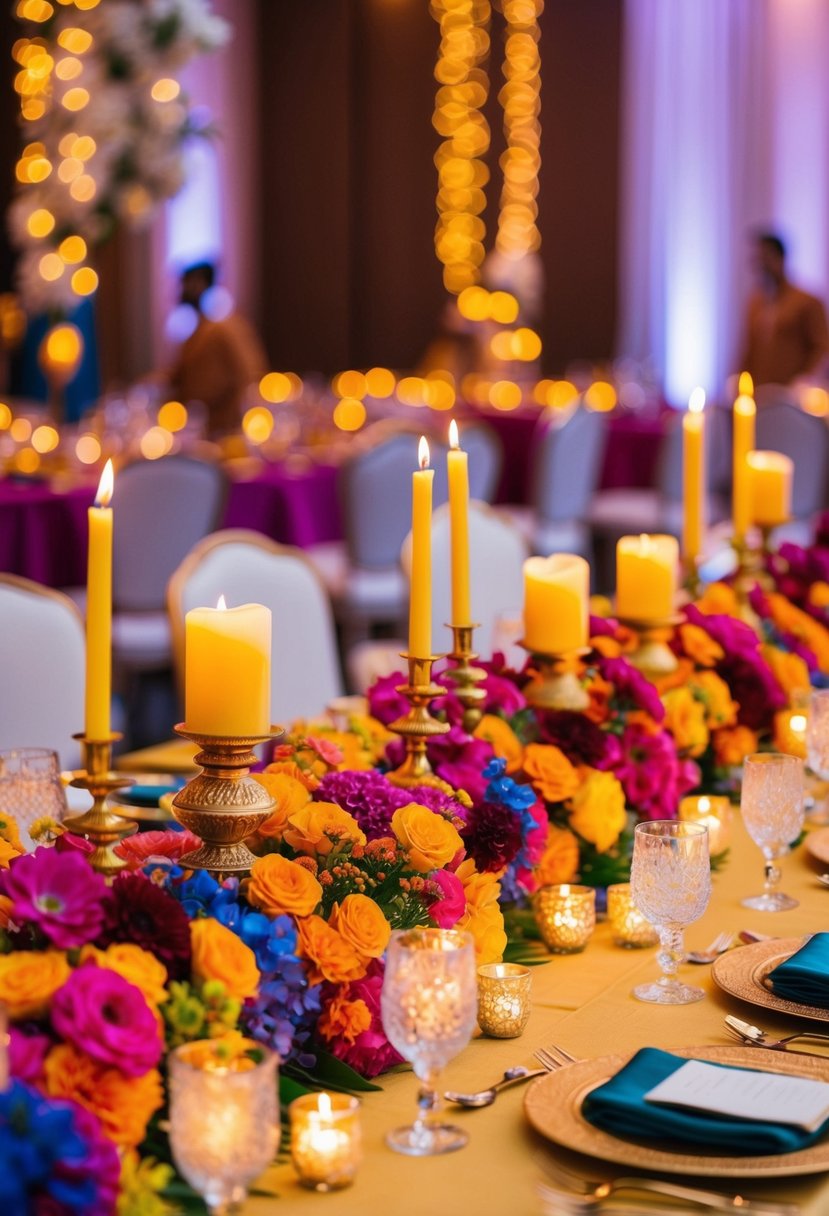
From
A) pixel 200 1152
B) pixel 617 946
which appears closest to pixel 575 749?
pixel 617 946

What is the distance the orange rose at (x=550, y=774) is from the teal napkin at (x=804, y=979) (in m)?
0.35

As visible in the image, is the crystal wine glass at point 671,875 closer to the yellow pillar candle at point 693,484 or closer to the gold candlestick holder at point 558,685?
the gold candlestick holder at point 558,685

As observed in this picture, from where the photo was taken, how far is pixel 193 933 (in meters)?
1.24

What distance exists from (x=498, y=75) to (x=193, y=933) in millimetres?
10901

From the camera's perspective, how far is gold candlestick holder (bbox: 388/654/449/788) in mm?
1710

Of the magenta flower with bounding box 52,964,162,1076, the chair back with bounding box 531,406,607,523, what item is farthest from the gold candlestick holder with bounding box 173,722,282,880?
the chair back with bounding box 531,406,607,523

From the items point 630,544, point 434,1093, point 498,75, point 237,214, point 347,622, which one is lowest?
point 347,622

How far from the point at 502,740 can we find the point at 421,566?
25 cm

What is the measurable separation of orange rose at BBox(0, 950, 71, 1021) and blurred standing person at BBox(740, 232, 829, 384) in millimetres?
7898

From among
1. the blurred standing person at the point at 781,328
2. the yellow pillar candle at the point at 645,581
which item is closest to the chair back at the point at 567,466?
the blurred standing person at the point at 781,328

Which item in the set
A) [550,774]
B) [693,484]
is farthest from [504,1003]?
[693,484]

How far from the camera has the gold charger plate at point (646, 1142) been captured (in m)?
1.17

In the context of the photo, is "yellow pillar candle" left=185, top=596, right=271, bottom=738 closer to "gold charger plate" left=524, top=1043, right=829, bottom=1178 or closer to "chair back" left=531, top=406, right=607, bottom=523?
"gold charger plate" left=524, top=1043, right=829, bottom=1178

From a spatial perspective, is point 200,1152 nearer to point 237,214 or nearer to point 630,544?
point 630,544
